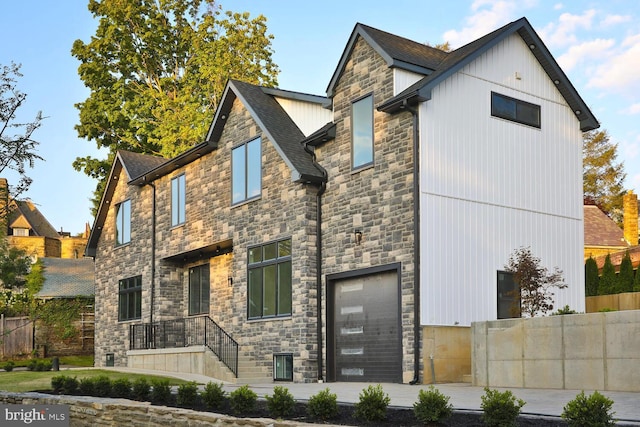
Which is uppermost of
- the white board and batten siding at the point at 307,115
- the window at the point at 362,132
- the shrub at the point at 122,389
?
the white board and batten siding at the point at 307,115

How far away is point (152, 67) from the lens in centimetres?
4309

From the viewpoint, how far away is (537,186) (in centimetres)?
2017

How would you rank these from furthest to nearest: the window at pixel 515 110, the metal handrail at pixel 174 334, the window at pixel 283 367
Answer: the metal handrail at pixel 174 334, the window at pixel 283 367, the window at pixel 515 110

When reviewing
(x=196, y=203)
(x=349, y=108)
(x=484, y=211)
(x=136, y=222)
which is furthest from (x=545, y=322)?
(x=136, y=222)

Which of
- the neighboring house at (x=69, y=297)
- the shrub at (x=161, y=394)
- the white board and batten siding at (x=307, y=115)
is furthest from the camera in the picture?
the neighboring house at (x=69, y=297)

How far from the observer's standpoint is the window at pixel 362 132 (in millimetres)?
19266

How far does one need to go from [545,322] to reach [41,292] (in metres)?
34.3

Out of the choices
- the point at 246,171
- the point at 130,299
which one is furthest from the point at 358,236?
the point at 130,299

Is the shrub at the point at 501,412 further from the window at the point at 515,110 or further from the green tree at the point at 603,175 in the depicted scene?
the green tree at the point at 603,175

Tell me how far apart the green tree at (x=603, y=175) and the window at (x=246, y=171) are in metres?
29.0

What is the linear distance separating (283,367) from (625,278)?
1024 centimetres


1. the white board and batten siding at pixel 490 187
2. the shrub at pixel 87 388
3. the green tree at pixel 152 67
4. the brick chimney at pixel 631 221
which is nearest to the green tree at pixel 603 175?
the brick chimney at pixel 631 221

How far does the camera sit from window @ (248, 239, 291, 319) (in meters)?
21.4

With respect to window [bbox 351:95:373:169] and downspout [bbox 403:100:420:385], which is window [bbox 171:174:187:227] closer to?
window [bbox 351:95:373:169]
